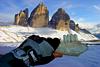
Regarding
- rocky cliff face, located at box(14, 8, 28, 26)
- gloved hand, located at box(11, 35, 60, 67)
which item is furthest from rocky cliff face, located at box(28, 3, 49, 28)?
gloved hand, located at box(11, 35, 60, 67)

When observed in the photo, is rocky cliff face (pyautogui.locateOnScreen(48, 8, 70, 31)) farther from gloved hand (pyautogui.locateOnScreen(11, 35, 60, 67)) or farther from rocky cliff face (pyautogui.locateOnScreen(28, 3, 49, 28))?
gloved hand (pyautogui.locateOnScreen(11, 35, 60, 67))

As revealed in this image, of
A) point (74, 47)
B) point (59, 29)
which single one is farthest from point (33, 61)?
point (59, 29)

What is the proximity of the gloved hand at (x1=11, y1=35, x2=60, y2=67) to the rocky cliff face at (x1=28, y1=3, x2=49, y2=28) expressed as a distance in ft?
432

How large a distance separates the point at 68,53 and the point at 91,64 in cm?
87

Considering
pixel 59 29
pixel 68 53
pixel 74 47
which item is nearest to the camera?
pixel 68 53

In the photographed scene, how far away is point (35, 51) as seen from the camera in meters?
2.82

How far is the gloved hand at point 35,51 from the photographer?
2668mm

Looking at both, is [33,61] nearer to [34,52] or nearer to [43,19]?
[34,52]

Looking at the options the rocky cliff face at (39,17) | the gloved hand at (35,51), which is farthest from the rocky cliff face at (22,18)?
the gloved hand at (35,51)

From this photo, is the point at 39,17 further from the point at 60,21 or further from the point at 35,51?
the point at 35,51

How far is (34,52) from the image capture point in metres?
2.80

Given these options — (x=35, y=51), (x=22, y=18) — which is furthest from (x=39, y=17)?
(x=35, y=51)

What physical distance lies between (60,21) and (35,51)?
5431 inches

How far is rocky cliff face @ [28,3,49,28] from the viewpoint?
136125 mm
